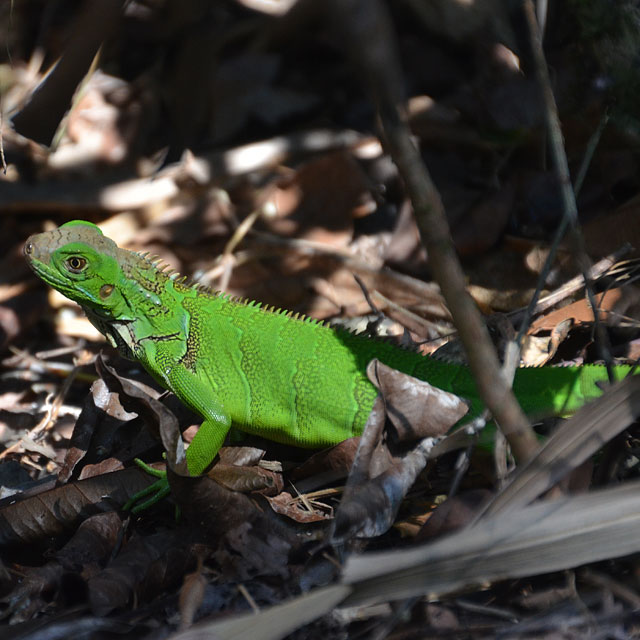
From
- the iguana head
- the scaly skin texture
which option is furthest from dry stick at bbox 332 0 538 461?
the iguana head

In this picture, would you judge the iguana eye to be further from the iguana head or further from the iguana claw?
the iguana claw

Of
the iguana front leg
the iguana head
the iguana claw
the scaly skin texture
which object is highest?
the iguana head

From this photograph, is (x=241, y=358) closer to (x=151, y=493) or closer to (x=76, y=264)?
(x=151, y=493)

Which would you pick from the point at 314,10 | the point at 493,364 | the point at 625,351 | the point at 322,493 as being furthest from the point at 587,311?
the point at 314,10

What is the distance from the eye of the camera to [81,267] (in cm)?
379

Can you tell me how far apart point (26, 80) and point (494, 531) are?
20.7ft

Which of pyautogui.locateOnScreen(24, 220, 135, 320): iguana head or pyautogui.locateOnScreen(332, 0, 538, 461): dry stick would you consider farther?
pyautogui.locateOnScreen(24, 220, 135, 320): iguana head

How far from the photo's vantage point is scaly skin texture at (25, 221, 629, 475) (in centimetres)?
367

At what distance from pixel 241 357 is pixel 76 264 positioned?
98 centimetres

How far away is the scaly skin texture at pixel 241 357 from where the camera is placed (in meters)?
3.67

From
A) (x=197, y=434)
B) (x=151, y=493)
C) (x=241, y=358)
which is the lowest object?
(x=151, y=493)

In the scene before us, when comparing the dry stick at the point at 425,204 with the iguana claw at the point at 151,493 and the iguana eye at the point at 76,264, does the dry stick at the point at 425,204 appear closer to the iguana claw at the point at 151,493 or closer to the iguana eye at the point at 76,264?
the iguana claw at the point at 151,493

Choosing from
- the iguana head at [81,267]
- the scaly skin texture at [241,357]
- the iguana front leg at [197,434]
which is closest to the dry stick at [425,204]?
the scaly skin texture at [241,357]

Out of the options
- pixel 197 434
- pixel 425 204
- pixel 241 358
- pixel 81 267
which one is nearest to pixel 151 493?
pixel 197 434
